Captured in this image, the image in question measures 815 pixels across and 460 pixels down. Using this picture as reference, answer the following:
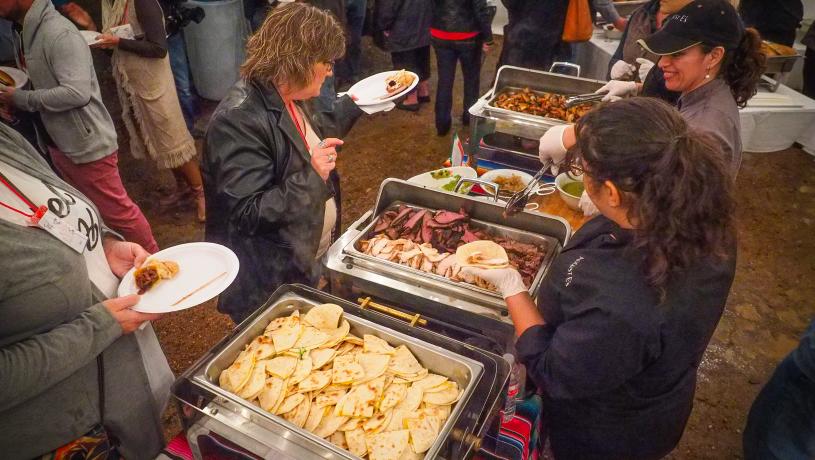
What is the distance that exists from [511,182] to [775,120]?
15.1 feet

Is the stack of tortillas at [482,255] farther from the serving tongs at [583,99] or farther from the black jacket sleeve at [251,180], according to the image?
the serving tongs at [583,99]

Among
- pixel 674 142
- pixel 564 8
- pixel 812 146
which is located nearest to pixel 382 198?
pixel 674 142

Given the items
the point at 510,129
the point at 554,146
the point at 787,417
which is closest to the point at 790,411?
the point at 787,417

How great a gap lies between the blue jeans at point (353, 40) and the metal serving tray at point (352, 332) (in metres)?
5.75

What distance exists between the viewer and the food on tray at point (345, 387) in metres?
1.61

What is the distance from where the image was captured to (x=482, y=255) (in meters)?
2.29

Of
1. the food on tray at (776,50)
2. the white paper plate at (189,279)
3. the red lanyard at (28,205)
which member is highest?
the red lanyard at (28,205)

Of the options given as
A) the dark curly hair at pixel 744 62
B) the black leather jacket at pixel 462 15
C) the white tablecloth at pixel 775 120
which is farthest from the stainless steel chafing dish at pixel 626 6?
the dark curly hair at pixel 744 62

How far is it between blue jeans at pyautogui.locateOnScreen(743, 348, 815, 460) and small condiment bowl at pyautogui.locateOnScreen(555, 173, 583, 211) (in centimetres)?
126

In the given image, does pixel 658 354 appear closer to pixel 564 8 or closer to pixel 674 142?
pixel 674 142

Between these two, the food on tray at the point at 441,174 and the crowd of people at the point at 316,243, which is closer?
the crowd of people at the point at 316,243

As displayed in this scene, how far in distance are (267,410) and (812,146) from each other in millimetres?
7072

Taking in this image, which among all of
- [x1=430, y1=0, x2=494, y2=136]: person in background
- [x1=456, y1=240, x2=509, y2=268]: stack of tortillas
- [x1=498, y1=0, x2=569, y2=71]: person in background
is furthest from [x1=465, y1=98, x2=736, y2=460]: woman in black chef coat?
[x1=430, y1=0, x2=494, y2=136]: person in background

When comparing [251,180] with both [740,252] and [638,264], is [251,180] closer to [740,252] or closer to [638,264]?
[638,264]
